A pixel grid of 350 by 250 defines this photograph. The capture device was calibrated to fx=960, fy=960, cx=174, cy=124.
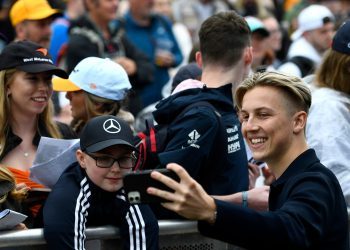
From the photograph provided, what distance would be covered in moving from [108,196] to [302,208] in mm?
1505

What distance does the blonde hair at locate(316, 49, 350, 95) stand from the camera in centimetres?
636

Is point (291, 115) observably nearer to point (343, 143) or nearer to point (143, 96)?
point (343, 143)

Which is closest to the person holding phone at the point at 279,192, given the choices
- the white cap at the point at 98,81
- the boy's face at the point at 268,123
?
the boy's face at the point at 268,123

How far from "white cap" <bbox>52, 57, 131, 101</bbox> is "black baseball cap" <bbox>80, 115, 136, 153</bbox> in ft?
3.99

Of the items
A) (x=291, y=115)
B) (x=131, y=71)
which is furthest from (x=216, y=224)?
(x=131, y=71)

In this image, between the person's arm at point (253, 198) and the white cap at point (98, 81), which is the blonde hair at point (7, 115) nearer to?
the white cap at point (98, 81)

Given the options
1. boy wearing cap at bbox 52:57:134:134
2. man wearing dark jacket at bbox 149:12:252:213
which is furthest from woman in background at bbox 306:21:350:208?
boy wearing cap at bbox 52:57:134:134

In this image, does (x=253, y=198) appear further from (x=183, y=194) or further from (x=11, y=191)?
(x=183, y=194)

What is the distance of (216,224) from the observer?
384 centimetres

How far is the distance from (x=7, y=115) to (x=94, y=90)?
0.73 m

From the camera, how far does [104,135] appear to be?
5168mm

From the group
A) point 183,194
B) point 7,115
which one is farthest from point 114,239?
point 183,194

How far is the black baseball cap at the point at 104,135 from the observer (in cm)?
514

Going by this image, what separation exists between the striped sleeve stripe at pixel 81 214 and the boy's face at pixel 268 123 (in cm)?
107
